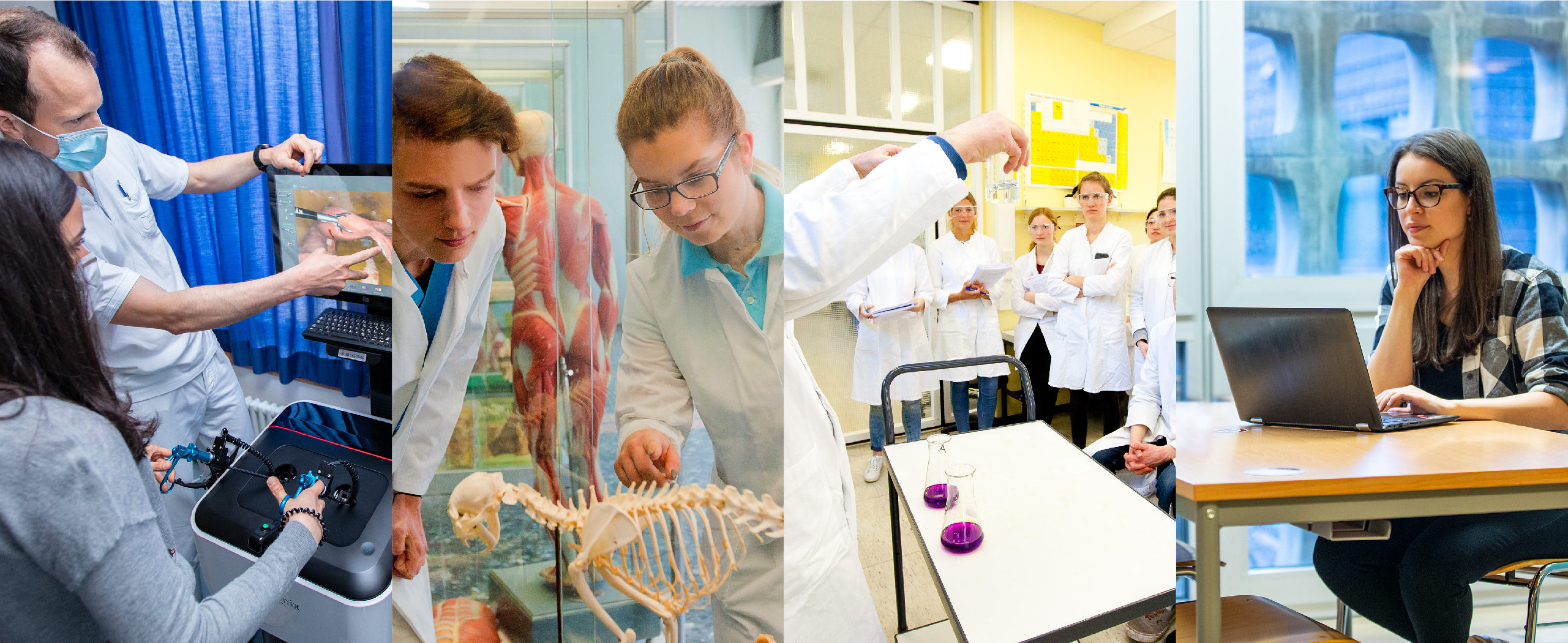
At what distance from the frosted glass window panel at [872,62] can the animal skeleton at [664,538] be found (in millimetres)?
550

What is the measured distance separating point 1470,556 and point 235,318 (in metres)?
2.38

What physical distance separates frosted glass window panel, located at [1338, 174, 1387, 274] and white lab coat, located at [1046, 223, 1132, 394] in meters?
0.29

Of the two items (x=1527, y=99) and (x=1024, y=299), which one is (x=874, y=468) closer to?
(x=1024, y=299)

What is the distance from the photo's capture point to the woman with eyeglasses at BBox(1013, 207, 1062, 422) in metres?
0.99

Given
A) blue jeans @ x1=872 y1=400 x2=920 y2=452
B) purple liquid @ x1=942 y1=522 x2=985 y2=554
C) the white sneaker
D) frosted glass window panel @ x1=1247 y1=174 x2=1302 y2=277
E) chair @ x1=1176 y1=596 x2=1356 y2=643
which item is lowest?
chair @ x1=1176 y1=596 x2=1356 y2=643

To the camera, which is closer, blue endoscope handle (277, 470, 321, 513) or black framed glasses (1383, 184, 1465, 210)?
black framed glasses (1383, 184, 1465, 210)

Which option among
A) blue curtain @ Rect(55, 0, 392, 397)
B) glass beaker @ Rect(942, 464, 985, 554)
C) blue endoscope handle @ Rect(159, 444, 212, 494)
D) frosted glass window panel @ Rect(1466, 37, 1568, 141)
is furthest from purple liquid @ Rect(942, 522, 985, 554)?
blue endoscope handle @ Rect(159, 444, 212, 494)

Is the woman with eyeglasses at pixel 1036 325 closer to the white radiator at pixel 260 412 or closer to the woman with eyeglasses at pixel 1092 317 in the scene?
the woman with eyeglasses at pixel 1092 317

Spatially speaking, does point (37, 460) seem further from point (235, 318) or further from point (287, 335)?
point (287, 335)

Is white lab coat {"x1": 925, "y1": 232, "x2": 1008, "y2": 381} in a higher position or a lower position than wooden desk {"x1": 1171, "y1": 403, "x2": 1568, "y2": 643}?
higher

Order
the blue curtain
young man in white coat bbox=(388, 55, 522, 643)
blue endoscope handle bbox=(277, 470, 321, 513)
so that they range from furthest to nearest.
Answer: the blue curtain < blue endoscope handle bbox=(277, 470, 321, 513) < young man in white coat bbox=(388, 55, 522, 643)

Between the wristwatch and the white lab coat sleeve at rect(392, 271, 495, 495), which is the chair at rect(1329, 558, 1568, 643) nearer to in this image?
the white lab coat sleeve at rect(392, 271, 495, 495)

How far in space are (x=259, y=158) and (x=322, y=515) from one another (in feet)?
2.96

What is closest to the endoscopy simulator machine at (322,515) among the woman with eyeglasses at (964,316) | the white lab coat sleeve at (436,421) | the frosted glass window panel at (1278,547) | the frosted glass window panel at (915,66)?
the white lab coat sleeve at (436,421)
